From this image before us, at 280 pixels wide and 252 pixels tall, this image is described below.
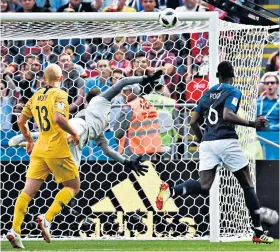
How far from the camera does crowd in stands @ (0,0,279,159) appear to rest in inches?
457

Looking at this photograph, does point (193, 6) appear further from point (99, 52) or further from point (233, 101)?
point (233, 101)

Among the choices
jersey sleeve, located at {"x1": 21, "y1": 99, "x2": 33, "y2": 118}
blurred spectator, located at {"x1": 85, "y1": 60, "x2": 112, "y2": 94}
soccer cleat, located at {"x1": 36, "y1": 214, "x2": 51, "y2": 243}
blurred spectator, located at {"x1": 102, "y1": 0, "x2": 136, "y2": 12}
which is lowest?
soccer cleat, located at {"x1": 36, "y1": 214, "x2": 51, "y2": 243}

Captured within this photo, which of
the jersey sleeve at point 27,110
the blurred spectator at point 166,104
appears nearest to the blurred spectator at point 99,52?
the blurred spectator at point 166,104

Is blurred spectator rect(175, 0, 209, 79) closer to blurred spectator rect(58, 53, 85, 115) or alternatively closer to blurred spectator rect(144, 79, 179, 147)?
blurred spectator rect(144, 79, 179, 147)

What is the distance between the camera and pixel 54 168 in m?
9.22

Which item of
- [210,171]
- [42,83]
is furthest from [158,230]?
[42,83]

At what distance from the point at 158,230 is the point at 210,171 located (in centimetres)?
190

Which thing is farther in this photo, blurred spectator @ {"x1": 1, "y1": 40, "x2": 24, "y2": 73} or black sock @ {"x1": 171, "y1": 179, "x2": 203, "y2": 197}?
blurred spectator @ {"x1": 1, "y1": 40, "x2": 24, "y2": 73}

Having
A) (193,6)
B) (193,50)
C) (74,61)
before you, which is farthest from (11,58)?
(193,6)

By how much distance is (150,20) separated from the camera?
1023cm

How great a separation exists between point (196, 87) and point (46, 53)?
2.00 metres

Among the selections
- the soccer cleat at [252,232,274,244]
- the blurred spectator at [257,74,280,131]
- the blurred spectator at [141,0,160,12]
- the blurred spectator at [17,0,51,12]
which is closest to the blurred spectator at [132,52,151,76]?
the blurred spectator at [257,74,280,131]

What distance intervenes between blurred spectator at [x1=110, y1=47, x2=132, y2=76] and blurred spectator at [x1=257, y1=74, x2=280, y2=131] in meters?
1.77

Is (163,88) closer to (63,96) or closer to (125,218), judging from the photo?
(125,218)
